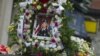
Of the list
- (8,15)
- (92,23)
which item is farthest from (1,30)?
(92,23)

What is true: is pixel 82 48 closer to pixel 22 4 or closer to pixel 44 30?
pixel 44 30

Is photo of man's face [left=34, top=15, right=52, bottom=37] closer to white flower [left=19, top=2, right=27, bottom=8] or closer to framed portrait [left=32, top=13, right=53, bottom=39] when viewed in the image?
framed portrait [left=32, top=13, right=53, bottom=39]

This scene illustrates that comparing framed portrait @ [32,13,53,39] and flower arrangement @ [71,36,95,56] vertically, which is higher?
framed portrait @ [32,13,53,39]

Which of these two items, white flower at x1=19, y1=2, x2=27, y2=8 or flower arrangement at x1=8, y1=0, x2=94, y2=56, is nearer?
flower arrangement at x1=8, y1=0, x2=94, y2=56

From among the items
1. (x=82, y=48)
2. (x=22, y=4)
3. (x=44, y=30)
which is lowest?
(x=82, y=48)

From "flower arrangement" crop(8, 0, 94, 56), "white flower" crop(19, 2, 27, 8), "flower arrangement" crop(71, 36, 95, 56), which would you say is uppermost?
"white flower" crop(19, 2, 27, 8)

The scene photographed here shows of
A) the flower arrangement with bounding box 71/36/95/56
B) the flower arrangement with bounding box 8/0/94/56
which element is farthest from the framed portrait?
the flower arrangement with bounding box 71/36/95/56

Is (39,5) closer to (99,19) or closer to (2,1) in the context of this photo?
(2,1)

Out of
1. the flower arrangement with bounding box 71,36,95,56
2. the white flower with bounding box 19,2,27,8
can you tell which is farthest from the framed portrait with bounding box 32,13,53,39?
the flower arrangement with bounding box 71,36,95,56

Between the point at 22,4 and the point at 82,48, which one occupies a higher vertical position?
the point at 22,4

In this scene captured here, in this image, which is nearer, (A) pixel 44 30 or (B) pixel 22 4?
(A) pixel 44 30

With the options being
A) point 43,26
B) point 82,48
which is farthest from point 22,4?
point 82,48

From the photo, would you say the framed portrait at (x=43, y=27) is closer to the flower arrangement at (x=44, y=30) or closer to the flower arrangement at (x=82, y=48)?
the flower arrangement at (x=44, y=30)

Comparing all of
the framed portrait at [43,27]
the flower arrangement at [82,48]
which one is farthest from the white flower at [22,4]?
the flower arrangement at [82,48]
